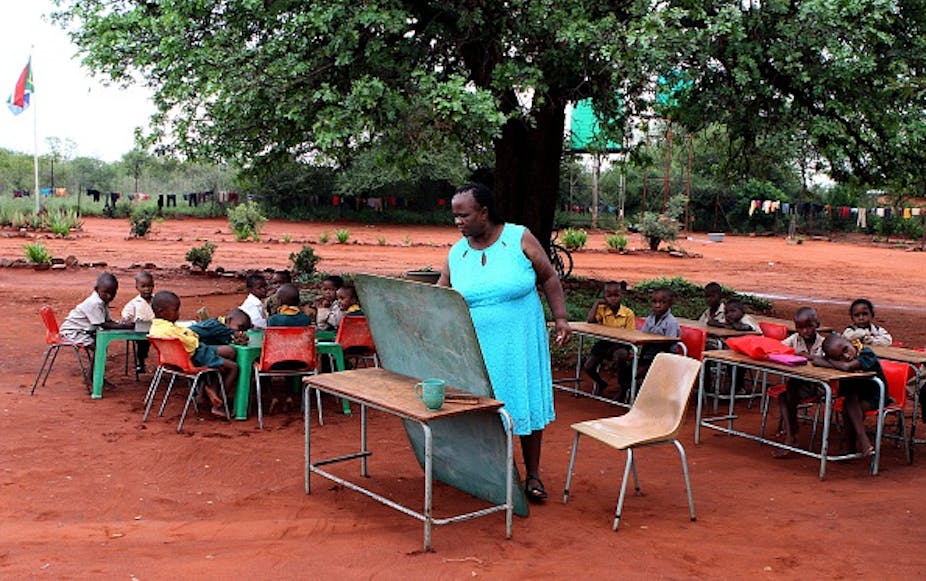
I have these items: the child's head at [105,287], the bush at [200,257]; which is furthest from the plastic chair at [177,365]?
the bush at [200,257]

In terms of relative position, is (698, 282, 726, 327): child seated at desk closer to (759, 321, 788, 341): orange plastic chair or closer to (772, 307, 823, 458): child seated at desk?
(759, 321, 788, 341): orange plastic chair

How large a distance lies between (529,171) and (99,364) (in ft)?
21.8

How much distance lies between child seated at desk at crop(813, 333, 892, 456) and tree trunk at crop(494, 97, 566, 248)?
21.0 feet

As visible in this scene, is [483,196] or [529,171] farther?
[529,171]

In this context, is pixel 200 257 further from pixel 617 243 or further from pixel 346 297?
pixel 617 243

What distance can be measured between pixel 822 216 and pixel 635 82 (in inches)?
1441

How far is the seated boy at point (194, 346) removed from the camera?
22.5ft

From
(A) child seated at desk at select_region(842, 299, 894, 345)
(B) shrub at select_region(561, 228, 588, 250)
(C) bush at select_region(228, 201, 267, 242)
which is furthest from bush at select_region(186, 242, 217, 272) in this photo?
(A) child seated at desk at select_region(842, 299, 894, 345)

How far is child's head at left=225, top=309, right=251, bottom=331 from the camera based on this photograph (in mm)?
7434

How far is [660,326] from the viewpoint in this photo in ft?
25.5

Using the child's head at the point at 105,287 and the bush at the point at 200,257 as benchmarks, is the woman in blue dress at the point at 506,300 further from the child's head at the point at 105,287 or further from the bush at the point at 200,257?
the bush at the point at 200,257

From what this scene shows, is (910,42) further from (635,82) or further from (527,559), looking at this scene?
(527,559)

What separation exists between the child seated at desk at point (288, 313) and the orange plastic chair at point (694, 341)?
3251 millimetres

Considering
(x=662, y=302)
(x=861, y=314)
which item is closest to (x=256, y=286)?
(x=662, y=302)
